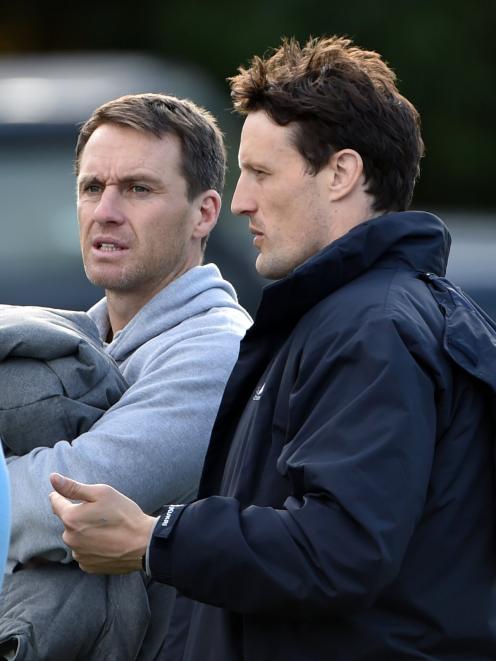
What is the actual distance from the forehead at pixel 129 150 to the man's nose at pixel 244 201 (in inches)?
24.5

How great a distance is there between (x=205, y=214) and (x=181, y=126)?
0.21 metres

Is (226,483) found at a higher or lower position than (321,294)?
Result: lower

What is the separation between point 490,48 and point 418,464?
433 inches

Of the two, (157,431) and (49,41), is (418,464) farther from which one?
(49,41)

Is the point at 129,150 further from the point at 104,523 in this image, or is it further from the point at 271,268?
the point at 104,523

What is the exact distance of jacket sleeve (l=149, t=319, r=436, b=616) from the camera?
2.42 metres

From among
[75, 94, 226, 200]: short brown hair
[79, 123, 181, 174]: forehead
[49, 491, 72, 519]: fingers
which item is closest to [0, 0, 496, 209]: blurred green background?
[75, 94, 226, 200]: short brown hair

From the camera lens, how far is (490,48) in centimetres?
1301

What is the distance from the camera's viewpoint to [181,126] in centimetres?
352

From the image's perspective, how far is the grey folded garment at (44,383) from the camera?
2939 millimetres

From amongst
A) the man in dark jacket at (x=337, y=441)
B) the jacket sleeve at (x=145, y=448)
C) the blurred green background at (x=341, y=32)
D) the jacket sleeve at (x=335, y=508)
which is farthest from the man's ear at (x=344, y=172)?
the blurred green background at (x=341, y=32)

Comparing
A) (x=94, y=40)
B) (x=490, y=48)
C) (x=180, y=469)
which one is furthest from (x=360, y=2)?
(x=180, y=469)

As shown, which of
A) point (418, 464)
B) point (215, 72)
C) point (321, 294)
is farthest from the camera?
point (215, 72)

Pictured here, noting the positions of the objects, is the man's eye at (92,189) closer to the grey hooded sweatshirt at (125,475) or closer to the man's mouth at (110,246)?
the man's mouth at (110,246)
